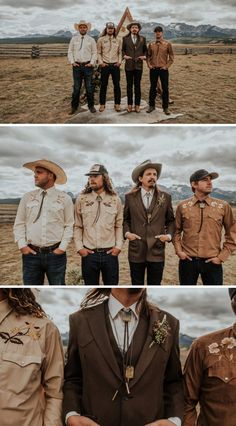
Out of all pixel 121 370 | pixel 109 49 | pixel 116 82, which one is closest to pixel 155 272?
pixel 121 370

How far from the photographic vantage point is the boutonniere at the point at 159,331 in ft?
9.95

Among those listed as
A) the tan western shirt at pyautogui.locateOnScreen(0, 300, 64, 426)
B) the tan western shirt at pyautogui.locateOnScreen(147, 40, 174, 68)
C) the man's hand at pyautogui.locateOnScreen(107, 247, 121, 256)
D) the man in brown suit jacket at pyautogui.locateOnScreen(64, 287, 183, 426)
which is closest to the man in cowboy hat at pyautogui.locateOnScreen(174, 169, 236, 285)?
the man's hand at pyautogui.locateOnScreen(107, 247, 121, 256)

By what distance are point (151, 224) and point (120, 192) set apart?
1.05 feet

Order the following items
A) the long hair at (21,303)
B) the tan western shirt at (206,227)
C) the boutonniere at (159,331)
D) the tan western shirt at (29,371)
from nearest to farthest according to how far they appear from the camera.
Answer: the tan western shirt at (29,371), the boutonniere at (159,331), the long hair at (21,303), the tan western shirt at (206,227)

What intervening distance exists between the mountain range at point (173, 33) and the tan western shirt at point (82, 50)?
0.17 ft

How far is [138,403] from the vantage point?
294cm

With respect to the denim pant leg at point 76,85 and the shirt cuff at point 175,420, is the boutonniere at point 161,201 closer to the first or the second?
the denim pant leg at point 76,85

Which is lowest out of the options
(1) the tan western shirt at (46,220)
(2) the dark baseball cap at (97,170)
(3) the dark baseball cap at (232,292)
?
(3) the dark baseball cap at (232,292)

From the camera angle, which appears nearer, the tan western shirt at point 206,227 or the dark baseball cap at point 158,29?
the tan western shirt at point 206,227

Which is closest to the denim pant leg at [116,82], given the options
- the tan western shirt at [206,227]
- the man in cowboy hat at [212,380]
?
the tan western shirt at [206,227]

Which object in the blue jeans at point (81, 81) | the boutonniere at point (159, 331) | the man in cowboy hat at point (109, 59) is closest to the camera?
the boutonniere at point (159, 331)

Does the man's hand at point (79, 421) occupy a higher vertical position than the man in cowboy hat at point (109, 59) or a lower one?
lower

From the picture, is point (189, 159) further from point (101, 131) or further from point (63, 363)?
point (63, 363)

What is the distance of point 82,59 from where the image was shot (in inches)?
158
